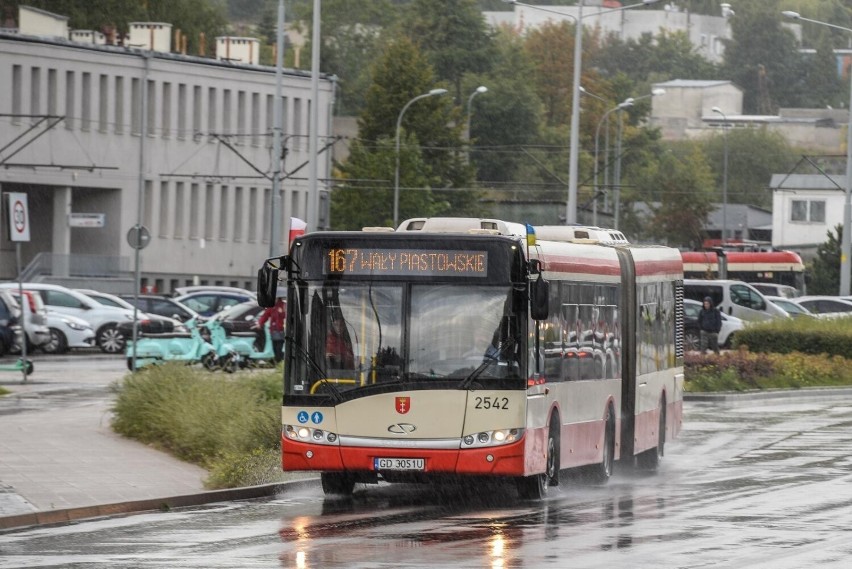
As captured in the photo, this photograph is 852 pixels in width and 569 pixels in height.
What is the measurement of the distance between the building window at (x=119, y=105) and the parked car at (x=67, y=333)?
34.5m

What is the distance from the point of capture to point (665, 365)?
25.6 m

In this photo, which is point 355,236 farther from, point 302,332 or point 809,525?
point 809,525

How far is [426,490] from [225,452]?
224 centimetres

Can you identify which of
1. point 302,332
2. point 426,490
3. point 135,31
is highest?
point 135,31

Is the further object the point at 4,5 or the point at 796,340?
the point at 4,5

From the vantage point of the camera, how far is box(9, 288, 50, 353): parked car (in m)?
45.6

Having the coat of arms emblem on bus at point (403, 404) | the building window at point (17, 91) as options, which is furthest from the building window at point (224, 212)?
the coat of arms emblem on bus at point (403, 404)

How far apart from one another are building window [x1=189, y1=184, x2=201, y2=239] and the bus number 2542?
70275 mm

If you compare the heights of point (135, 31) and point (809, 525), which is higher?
point (135, 31)

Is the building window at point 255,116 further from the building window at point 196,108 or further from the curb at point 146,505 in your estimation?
the curb at point 146,505

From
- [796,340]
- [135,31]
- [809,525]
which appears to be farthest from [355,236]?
[135,31]

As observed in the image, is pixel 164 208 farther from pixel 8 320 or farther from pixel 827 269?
pixel 8 320

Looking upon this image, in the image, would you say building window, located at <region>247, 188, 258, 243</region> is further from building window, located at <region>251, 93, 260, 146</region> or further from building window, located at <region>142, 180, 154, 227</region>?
building window, located at <region>142, 180, 154, 227</region>

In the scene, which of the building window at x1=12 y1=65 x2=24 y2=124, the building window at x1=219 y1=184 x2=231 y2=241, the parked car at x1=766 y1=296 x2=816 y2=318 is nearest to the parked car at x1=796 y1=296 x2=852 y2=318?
the parked car at x1=766 y1=296 x2=816 y2=318
